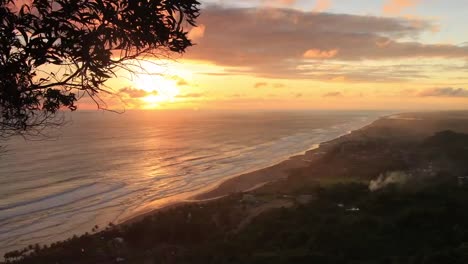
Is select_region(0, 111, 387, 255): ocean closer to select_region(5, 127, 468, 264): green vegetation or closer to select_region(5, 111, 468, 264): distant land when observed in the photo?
select_region(5, 111, 468, 264): distant land

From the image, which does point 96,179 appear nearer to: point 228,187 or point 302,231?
point 228,187

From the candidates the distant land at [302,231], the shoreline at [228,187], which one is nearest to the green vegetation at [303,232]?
the distant land at [302,231]

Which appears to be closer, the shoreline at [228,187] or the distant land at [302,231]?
the distant land at [302,231]

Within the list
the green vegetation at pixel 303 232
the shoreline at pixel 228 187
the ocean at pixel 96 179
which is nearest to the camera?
the green vegetation at pixel 303 232

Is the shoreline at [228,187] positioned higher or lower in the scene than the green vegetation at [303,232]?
lower

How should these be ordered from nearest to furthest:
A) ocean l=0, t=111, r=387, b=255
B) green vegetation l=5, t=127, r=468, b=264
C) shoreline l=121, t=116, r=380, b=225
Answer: green vegetation l=5, t=127, r=468, b=264 → ocean l=0, t=111, r=387, b=255 → shoreline l=121, t=116, r=380, b=225

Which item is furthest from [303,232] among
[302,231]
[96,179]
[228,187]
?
[96,179]

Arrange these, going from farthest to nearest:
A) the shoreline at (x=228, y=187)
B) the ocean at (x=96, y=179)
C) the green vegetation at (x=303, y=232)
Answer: the shoreline at (x=228, y=187) < the ocean at (x=96, y=179) < the green vegetation at (x=303, y=232)

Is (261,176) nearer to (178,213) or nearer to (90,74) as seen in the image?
(178,213)

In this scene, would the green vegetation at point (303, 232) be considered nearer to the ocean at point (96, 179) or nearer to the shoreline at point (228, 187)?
the shoreline at point (228, 187)

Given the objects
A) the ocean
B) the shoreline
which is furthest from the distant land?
the ocean

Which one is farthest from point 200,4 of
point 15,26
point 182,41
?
point 15,26
